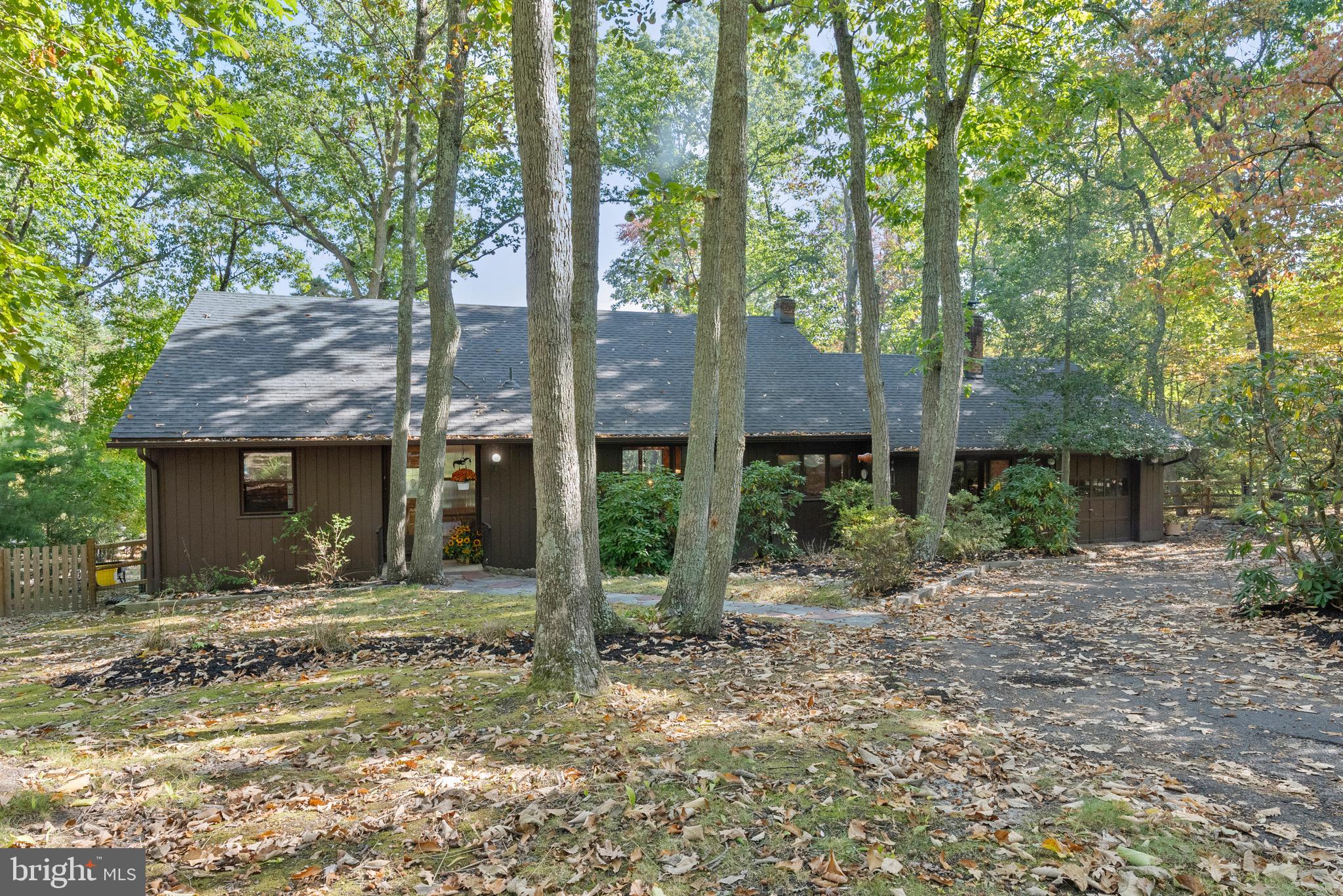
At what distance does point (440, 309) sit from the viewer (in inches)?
436

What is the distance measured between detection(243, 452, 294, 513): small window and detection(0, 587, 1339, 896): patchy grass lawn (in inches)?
255

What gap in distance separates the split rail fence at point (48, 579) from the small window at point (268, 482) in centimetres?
225

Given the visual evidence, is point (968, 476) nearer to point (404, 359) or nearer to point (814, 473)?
point (814, 473)

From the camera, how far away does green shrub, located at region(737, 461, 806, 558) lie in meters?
13.8

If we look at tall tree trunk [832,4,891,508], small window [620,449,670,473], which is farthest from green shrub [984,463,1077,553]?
small window [620,449,670,473]

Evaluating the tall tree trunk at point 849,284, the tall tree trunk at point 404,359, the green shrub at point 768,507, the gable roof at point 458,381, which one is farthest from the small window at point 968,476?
the tall tree trunk at point 404,359

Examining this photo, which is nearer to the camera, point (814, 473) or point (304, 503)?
point (304, 503)

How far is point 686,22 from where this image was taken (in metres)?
25.9

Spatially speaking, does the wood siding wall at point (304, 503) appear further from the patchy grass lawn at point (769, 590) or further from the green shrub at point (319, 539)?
the patchy grass lawn at point (769, 590)

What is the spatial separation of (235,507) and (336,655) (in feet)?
21.6

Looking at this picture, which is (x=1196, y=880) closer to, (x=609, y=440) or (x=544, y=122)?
(x=544, y=122)

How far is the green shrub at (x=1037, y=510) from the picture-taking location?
15.4m

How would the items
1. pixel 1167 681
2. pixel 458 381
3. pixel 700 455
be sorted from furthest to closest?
1. pixel 458 381
2. pixel 700 455
3. pixel 1167 681

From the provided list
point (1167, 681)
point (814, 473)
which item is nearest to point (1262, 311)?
point (814, 473)
